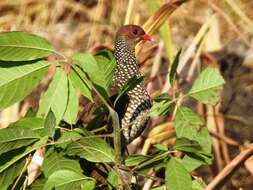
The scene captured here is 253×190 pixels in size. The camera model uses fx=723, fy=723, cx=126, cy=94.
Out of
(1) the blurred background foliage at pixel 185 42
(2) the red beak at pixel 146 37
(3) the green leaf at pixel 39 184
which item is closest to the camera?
(3) the green leaf at pixel 39 184

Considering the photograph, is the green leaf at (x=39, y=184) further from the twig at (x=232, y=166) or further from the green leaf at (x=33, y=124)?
the twig at (x=232, y=166)

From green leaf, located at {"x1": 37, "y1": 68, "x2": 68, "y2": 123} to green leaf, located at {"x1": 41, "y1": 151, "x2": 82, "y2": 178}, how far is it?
0.44 ft

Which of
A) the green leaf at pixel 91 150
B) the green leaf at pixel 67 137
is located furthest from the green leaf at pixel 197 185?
the green leaf at pixel 67 137

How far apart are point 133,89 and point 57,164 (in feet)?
3.28

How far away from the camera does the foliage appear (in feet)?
6.20

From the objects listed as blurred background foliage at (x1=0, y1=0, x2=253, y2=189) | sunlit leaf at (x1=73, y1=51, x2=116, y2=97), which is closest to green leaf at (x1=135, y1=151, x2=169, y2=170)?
sunlit leaf at (x1=73, y1=51, x2=116, y2=97)

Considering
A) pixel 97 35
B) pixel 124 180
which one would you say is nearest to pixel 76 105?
pixel 124 180

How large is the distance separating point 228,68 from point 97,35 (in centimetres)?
118

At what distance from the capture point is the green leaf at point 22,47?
1.87 meters

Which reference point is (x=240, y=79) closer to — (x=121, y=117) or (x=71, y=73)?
(x=121, y=117)

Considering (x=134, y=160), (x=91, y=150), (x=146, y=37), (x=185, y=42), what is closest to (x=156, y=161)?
(x=134, y=160)

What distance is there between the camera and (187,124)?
2004 mm

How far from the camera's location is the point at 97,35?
5.42m

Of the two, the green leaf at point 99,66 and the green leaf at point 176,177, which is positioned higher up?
the green leaf at point 99,66
